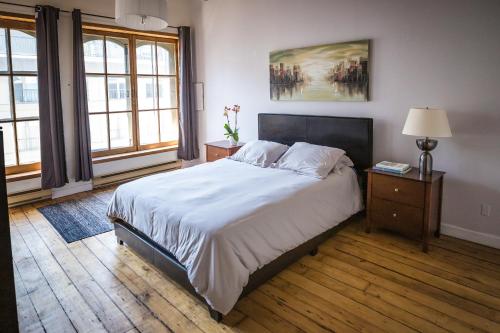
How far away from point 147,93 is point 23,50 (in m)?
1.74

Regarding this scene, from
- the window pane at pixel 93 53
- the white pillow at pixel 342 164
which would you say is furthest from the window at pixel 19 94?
the white pillow at pixel 342 164

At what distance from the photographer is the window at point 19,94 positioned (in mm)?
4102

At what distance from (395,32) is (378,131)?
96cm

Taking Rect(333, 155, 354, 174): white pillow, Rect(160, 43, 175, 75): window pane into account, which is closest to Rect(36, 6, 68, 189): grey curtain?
Rect(160, 43, 175, 75): window pane

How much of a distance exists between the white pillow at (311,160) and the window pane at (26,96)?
3110mm

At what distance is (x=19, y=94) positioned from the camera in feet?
13.9

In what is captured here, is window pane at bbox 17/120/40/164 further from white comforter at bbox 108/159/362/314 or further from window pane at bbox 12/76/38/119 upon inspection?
white comforter at bbox 108/159/362/314

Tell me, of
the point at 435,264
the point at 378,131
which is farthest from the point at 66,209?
the point at 435,264

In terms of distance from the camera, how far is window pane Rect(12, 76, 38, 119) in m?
4.23

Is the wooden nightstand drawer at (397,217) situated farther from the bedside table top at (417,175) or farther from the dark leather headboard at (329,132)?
the dark leather headboard at (329,132)

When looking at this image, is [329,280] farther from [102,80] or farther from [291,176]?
[102,80]

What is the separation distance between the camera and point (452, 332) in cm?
206

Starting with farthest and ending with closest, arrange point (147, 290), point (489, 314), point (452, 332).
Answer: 1. point (147, 290)
2. point (489, 314)
3. point (452, 332)

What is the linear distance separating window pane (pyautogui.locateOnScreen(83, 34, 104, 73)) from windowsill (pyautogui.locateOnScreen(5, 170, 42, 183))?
150 cm
